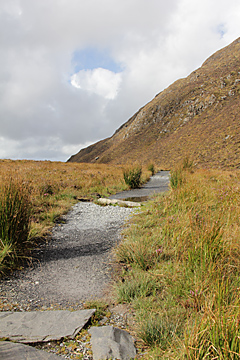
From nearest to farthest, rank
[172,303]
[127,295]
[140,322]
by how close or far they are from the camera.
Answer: [140,322] < [172,303] < [127,295]

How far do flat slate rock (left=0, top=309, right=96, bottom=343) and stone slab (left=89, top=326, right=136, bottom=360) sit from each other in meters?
0.20

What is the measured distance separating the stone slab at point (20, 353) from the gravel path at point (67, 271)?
0.85 meters

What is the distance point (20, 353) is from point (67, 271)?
70.6 inches

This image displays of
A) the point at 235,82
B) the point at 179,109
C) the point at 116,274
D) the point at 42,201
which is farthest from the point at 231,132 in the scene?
the point at 116,274

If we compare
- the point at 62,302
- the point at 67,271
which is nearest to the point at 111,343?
the point at 62,302

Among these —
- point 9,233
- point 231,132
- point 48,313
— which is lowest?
point 48,313

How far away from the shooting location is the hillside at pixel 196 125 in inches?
1491

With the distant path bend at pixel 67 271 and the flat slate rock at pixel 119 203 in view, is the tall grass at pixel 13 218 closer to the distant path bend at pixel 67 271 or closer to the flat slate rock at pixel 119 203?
the distant path bend at pixel 67 271

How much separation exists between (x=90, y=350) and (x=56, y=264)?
1952mm

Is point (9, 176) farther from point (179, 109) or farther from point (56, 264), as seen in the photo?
point (179, 109)

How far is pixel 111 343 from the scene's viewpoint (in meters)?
1.87

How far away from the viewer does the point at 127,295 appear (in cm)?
258

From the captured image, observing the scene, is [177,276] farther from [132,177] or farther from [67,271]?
[132,177]

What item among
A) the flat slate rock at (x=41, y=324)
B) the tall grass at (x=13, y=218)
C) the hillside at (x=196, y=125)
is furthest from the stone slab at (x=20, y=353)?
the hillside at (x=196, y=125)
